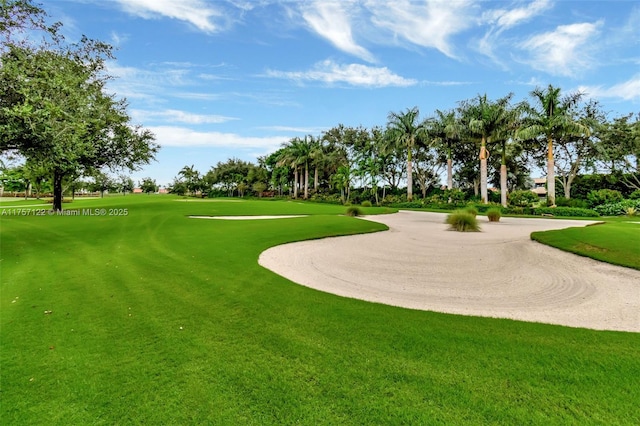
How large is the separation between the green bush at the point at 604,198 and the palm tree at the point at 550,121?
3251 mm

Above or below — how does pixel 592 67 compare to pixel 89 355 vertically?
above

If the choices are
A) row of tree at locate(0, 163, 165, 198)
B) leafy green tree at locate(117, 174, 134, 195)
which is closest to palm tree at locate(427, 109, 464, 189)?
row of tree at locate(0, 163, 165, 198)

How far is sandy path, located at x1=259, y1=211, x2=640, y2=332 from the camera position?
4.79m

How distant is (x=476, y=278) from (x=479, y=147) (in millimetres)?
41731

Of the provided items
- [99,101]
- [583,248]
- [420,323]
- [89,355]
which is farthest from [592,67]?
[99,101]

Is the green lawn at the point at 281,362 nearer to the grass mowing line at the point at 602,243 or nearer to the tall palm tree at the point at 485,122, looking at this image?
the grass mowing line at the point at 602,243

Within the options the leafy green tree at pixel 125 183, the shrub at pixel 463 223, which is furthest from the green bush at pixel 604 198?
the leafy green tree at pixel 125 183

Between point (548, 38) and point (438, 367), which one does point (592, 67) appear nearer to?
point (548, 38)

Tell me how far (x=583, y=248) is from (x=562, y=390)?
8323 mm

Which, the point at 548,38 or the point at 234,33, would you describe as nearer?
the point at 548,38

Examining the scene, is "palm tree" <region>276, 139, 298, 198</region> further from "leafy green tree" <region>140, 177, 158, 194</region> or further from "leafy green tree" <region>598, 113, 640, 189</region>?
"leafy green tree" <region>140, 177, 158, 194</region>

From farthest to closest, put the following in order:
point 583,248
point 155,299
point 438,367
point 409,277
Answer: point 583,248
point 409,277
point 155,299
point 438,367

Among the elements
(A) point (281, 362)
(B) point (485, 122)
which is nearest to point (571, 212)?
(B) point (485, 122)

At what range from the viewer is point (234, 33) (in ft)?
56.9
